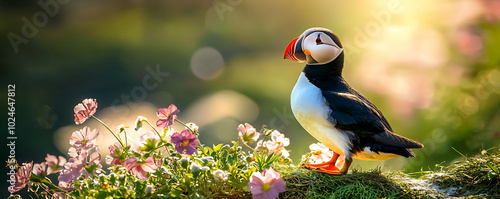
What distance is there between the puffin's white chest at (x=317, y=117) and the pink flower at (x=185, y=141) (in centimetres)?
41

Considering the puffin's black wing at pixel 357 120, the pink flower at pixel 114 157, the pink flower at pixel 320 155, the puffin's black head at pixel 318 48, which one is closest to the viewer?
the pink flower at pixel 114 157

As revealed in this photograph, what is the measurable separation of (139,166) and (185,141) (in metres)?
0.16

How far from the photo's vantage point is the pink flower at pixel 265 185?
1.30 m

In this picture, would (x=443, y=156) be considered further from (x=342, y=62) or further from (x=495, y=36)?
(x=342, y=62)

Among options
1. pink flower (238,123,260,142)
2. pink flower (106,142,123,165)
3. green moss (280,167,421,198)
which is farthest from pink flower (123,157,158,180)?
green moss (280,167,421,198)

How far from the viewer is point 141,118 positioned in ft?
4.50

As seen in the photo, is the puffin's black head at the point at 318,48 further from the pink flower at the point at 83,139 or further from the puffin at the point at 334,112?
the pink flower at the point at 83,139

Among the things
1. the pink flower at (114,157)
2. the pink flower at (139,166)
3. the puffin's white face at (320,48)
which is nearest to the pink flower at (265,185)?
the pink flower at (139,166)

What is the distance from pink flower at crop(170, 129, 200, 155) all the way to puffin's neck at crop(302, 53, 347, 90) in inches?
19.9

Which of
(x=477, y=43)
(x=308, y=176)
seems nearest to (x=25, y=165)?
(x=308, y=176)

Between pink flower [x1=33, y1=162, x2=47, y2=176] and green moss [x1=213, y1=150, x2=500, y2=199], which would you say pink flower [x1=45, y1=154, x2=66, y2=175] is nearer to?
pink flower [x1=33, y1=162, x2=47, y2=176]

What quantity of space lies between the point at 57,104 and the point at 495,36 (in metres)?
2.74

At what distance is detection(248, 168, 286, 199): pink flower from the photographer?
130 cm

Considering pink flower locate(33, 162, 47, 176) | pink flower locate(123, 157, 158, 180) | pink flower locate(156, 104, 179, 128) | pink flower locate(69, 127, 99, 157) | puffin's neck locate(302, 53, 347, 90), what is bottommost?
pink flower locate(33, 162, 47, 176)
